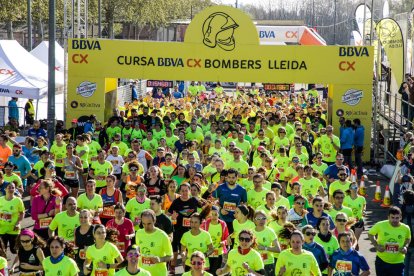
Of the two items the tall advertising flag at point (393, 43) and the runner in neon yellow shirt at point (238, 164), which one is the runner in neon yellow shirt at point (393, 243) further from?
the tall advertising flag at point (393, 43)

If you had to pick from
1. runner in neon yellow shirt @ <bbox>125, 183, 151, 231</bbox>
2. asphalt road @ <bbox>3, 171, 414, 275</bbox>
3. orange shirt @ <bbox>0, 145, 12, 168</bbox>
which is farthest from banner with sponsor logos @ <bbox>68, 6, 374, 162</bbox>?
runner in neon yellow shirt @ <bbox>125, 183, 151, 231</bbox>

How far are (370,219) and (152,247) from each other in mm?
8641

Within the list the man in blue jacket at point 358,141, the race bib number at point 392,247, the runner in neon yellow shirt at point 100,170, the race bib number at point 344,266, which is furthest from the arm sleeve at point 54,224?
the man in blue jacket at point 358,141

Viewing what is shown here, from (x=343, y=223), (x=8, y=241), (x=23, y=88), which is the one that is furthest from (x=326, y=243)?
(x=23, y=88)

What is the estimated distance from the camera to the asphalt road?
15.1 metres

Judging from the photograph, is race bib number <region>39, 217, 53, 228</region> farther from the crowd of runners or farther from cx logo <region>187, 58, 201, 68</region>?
cx logo <region>187, 58, 201, 68</region>

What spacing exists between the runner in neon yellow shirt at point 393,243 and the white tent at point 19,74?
17.2m

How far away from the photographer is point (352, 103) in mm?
26594

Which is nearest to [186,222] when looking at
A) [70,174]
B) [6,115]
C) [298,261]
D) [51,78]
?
[298,261]

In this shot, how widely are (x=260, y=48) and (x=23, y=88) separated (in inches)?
285

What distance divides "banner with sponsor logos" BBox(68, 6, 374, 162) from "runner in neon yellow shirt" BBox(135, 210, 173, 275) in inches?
604

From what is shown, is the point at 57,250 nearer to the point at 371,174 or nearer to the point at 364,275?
the point at 364,275

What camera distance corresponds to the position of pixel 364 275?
10.7 m

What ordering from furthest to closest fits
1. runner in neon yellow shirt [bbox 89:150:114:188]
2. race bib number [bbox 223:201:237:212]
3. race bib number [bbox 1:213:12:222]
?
1. runner in neon yellow shirt [bbox 89:150:114:188]
2. race bib number [bbox 223:201:237:212]
3. race bib number [bbox 1:213:12:222]
